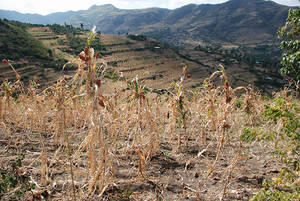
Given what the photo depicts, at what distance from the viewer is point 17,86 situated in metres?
3.99

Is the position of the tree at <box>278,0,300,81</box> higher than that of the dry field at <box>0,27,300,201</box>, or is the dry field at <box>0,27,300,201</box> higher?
the tree at <box>278,0,300,81</box>

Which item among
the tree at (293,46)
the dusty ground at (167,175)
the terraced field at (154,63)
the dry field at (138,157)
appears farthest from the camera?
the terraced field at (154,63)

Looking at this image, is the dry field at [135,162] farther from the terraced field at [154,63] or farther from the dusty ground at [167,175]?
the terraced field at [154,63]

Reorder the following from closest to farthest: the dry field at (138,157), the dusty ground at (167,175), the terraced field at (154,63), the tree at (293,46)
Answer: the dry field at (138,157) → the dusty ground at (167,175) → the tree at (293,46) → the terraced field at (154,63)

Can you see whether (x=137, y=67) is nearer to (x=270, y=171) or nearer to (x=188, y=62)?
(x=188, y=62)

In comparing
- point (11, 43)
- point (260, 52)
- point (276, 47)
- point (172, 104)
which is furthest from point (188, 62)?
point (276, 47)

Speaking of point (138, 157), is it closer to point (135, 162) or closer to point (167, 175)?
point (167, 175)

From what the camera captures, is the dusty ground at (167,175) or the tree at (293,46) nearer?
the dusty ground at (167,175)

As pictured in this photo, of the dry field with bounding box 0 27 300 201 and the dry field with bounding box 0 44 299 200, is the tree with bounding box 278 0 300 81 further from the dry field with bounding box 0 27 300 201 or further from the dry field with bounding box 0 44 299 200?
the dry field with bounding box 0 44 299 200

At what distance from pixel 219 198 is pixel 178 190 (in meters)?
0.52

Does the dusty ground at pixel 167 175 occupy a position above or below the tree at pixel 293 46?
below

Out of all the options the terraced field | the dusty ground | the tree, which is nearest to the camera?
the dusty ground

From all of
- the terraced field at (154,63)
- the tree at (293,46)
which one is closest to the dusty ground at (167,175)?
the tree at (293,46)

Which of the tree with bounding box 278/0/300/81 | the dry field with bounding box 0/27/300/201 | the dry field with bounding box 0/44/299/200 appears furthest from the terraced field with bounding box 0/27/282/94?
the dry field with bounding box 0/44/299/200
